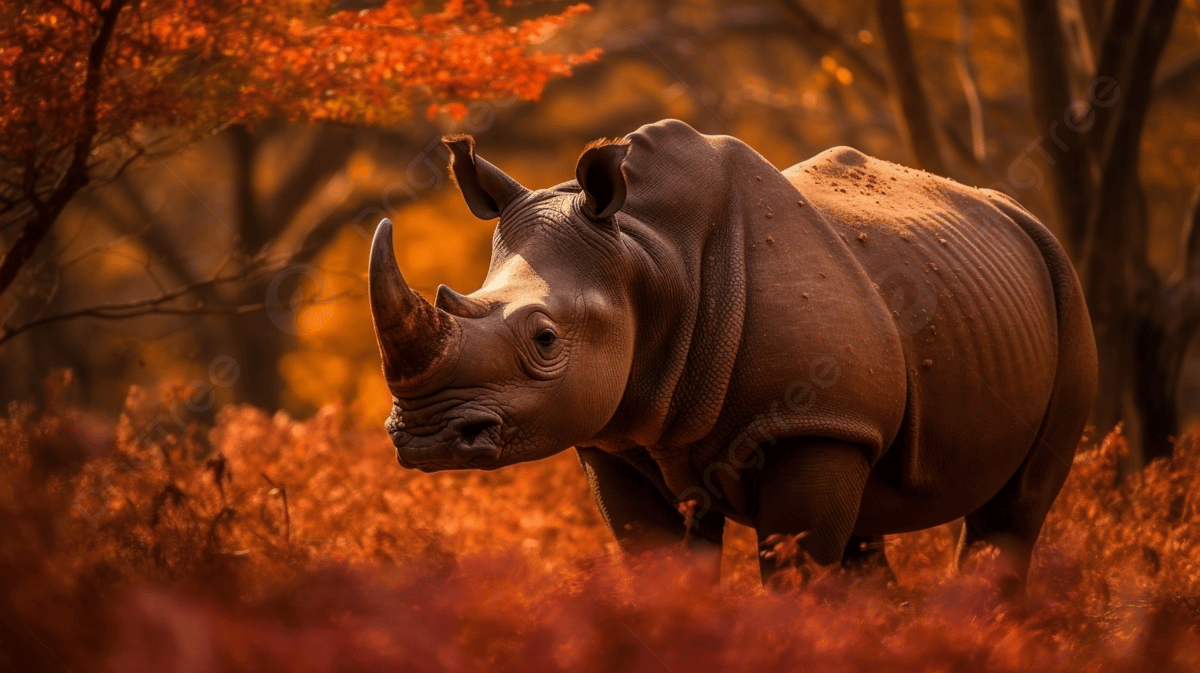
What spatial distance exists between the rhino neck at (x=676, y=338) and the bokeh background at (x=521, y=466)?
1.56 ft

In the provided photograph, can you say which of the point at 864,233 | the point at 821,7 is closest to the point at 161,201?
the point at 821,7

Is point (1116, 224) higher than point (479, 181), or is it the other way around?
point (479, 181)

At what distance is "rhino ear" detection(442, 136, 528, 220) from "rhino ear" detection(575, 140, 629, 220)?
284 millimetres

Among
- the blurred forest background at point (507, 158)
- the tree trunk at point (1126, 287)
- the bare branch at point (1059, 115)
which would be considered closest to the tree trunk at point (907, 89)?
the blurred forest background at point (507, 158)

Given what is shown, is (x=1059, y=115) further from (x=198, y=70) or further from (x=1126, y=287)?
(x=198, y=70)

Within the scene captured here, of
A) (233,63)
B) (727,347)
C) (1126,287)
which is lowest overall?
(1126,287)

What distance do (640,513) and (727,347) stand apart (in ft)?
2.54

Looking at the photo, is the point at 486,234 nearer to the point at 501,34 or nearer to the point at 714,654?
the point at 501,34

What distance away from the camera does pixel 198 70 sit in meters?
6.26

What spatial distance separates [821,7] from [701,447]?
14.5 metres

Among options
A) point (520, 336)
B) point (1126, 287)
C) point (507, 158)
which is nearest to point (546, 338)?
point (520, 336)

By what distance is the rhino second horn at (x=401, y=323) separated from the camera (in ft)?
10.9

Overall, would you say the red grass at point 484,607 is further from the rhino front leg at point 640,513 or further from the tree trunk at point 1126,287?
the tree trunk at point 1126,287

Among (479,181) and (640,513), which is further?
(640,513)
